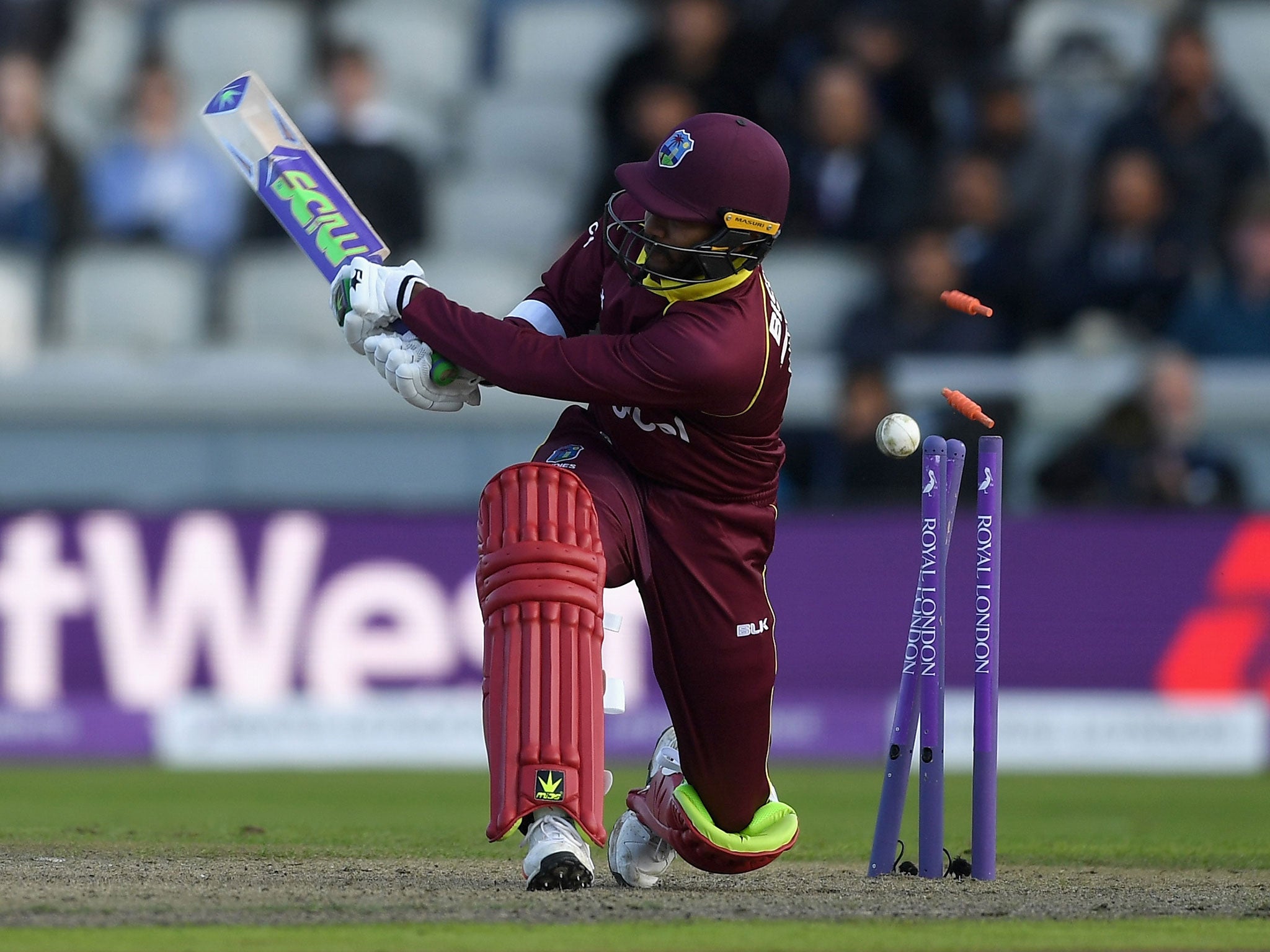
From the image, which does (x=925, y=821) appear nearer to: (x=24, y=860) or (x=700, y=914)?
(x=700, y=914)

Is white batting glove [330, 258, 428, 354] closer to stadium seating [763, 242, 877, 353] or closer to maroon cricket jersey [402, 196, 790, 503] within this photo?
maroon cricket jersey [402, 196, 790, 503]

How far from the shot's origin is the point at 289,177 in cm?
505

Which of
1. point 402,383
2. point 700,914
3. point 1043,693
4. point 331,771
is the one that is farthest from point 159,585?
point 700,914

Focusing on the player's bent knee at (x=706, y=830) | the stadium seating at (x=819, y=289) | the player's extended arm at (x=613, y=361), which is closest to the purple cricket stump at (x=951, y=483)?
the player's extended arm at (x=613, y=361)

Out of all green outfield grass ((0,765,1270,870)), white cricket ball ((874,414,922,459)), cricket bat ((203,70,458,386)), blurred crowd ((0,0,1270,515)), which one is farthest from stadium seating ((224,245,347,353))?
white cricket ball ((874,414,922,459))

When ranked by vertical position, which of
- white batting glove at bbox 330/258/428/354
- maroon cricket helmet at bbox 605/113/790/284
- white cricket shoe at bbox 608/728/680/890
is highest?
maroon cricket helmet at bbox 605/113/790/284

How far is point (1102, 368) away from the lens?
9195 millimetres

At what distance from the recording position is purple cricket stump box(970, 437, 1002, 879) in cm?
446

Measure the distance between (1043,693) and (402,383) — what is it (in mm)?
4919

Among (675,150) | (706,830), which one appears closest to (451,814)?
(706,830)

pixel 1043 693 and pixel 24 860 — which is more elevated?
pixel 1043 693

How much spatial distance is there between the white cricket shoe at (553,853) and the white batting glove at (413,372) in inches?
36.4

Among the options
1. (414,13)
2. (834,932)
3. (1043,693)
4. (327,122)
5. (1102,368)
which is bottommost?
(834,932)

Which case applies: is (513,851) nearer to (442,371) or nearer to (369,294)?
(442,371)
